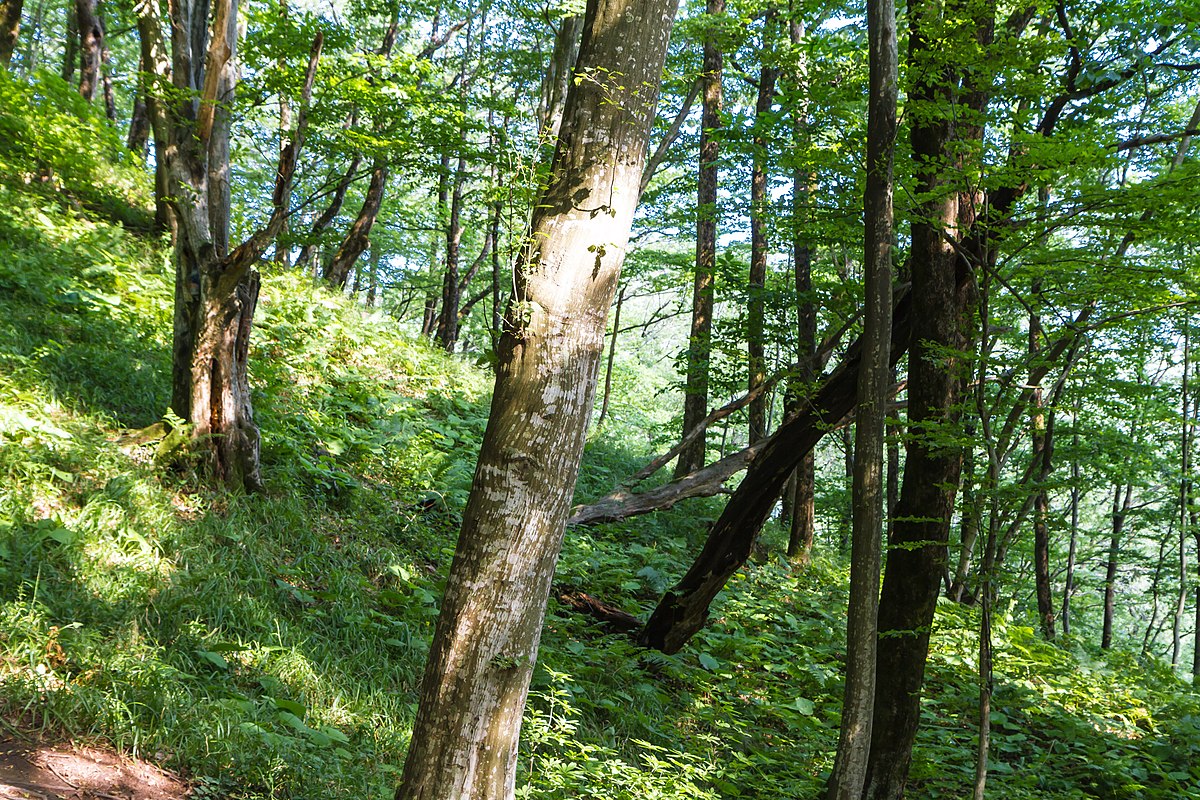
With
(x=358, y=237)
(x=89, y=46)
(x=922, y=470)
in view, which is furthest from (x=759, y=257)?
(x=89, y=46)

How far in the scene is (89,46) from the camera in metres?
11.6

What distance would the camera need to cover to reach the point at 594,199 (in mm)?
2439

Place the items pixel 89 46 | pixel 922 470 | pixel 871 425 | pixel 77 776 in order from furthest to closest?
pixel 89 46, pixel 922 470, pixel 871 425, pixel 77 776

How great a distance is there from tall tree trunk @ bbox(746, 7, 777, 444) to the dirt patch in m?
6.41

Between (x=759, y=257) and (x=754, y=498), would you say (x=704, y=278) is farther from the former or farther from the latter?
(x=754, y=498)

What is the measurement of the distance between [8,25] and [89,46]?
3.68 feet

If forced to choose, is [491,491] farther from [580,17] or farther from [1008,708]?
[1008,708]

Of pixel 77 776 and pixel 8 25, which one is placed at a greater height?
pixel 8 25

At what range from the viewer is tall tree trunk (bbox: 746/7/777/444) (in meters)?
8.71

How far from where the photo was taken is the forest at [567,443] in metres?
2.49

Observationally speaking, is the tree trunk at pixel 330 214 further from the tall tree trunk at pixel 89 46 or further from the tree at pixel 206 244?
the tall tree trunk at pixel 89 46

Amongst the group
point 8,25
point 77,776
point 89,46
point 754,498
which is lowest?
point 77,776

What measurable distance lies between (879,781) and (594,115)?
4274mm

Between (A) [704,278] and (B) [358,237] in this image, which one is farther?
(B) [358,237]
